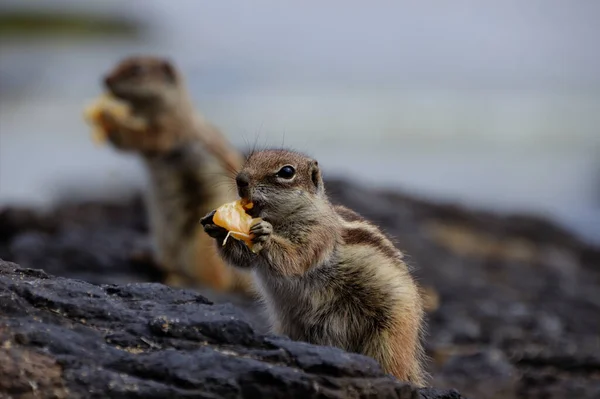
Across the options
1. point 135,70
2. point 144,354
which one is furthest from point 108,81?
point 144,354

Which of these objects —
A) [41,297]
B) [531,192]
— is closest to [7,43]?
[531,192]

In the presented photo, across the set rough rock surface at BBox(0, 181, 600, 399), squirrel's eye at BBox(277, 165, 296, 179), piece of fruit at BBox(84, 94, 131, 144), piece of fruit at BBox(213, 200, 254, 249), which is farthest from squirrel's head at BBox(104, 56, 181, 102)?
piece of fruit at BBox(213, 200, 254, 249)

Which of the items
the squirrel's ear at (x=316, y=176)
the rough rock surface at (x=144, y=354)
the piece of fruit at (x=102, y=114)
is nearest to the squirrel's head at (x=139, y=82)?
the piece of fruit at (x=102, y=114)

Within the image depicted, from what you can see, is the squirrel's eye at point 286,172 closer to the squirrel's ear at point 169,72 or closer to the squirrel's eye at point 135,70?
the squirrel's eye at point 135,70

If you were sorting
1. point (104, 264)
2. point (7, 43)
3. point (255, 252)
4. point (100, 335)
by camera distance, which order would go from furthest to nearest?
point (7, 43) < point (104, 264) < point (255, 252) < point (100, 335)

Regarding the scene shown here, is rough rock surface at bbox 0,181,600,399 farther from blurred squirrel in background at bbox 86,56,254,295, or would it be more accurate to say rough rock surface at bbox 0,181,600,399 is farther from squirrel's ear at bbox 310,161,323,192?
squirrel's ear at bbox 310,161,323,192

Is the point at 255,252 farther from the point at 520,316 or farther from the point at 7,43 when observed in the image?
the point at 7,43
